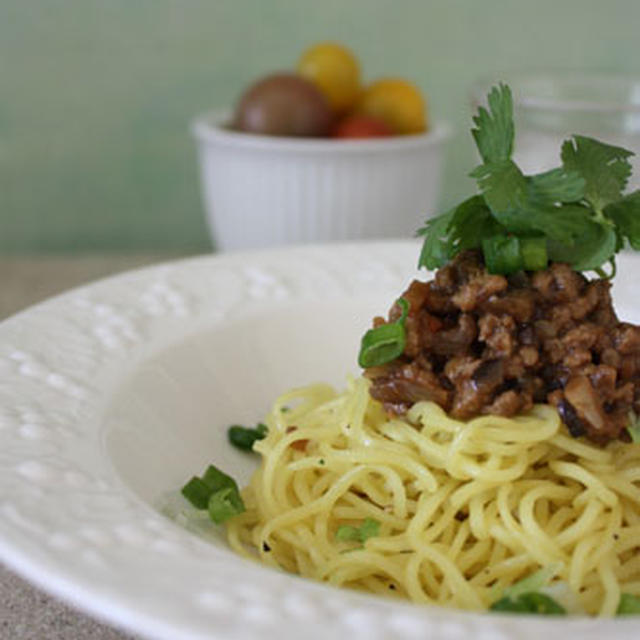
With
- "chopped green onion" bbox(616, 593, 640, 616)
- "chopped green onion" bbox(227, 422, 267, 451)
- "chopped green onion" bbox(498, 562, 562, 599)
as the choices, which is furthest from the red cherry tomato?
"chopped green onion" bbox(616, 593, 640, 616)

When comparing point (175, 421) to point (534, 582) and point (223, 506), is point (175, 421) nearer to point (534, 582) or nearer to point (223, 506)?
point (223, 506)

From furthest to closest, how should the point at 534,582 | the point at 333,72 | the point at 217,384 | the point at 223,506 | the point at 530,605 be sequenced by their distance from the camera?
1. the point at 333,72
2. the point at 217,384
3. the point at 223,506
4. the point at 534,582
5. the point at 530,605

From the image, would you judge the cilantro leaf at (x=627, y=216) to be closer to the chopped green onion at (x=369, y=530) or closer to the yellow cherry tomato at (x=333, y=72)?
the chopped green onion at (x=369, y=530)

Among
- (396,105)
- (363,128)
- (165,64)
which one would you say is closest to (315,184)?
(363,128)

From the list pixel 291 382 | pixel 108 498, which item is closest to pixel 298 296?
pixel 291 382

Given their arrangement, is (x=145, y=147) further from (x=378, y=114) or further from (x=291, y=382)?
(x=291, y=382)

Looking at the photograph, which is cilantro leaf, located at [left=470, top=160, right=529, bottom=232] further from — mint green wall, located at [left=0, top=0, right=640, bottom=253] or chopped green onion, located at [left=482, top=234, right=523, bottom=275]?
mint green wall, located at [left=0, top=0, right=640, bottom=253]
